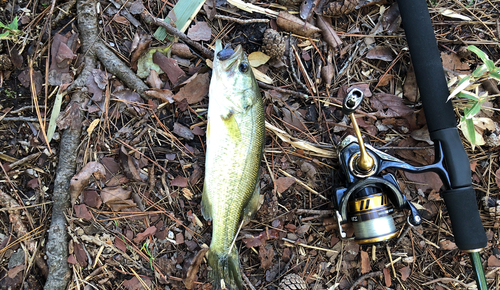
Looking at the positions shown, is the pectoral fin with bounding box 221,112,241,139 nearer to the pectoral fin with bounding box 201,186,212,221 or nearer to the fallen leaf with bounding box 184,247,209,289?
the pectoral fin with bounding box 201,186,212,221

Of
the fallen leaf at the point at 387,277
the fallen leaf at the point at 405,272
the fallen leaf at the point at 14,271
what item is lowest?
the fallen leaf at the point at 14,271

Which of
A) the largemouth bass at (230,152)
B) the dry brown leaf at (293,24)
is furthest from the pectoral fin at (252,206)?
the dry brown leaf at (293,24)

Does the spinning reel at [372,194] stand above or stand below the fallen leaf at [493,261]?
above

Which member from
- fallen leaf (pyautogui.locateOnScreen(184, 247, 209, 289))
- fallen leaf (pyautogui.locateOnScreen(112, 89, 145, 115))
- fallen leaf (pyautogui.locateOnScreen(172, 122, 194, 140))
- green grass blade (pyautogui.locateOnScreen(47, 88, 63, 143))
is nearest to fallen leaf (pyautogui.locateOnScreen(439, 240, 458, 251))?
fallen leaf (pyautogui.locateOnScreen(184, 247, 209, 289))

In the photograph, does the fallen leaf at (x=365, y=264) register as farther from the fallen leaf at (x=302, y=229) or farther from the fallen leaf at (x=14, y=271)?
the fallen leaf at (x=14, y=271)

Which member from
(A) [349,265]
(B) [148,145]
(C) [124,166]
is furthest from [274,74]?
(A) [349,265]

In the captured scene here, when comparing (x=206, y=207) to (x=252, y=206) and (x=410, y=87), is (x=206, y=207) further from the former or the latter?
(x=410, y=87)

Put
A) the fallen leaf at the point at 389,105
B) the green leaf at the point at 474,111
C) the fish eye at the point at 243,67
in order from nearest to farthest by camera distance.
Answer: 1. the green leaf at the point at 474,111
2. the fish eye at the point at 243,67
3. the fallen leaf at the point at 389,105
